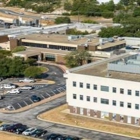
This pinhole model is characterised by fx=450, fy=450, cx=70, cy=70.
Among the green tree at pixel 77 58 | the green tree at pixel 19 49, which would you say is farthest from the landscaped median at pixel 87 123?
the green tree at pixel 19 49

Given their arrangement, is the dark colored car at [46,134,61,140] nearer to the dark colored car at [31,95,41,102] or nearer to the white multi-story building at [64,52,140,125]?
the white multi-story building at [64,52,140,125]

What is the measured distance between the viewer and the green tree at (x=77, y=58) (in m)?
86.5

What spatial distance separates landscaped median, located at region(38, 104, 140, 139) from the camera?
182 feet

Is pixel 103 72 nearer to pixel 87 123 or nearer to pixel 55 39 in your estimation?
pixel 87 123

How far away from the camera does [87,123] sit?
58.5 m

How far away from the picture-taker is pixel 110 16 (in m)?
157

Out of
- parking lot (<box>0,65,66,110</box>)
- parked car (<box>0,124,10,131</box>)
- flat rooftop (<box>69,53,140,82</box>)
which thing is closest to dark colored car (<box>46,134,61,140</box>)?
parked car (<box>0,124,10,131</box>)

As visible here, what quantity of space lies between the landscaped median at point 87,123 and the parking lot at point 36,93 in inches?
240

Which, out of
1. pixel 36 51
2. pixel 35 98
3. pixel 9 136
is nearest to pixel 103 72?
pixel 35 98

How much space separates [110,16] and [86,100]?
101 metres

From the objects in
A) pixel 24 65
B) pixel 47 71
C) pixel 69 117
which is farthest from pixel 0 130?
pixel 47 71

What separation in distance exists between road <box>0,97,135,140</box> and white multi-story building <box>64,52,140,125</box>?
13.6ft

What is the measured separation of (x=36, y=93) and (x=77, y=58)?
677 inches

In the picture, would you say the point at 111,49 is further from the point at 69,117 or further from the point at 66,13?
the point at 66,13
